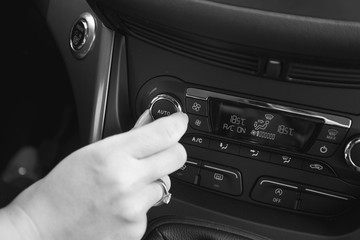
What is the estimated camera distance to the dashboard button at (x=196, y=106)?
0.69 meters

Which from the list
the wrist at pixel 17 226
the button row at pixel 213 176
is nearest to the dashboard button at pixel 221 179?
the button row at pixel 213 176

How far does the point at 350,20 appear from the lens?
531 millimetres

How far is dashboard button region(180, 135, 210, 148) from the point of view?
0.71 metres

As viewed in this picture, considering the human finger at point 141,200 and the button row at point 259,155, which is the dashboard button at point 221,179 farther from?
the human finger at point 141,200

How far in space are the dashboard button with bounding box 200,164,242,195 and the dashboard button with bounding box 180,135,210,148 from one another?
1.2 inches

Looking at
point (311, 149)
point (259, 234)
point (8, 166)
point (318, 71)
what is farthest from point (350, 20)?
point (8, 166)

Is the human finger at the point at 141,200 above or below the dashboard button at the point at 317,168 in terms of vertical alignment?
above

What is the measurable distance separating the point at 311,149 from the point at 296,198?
72mm

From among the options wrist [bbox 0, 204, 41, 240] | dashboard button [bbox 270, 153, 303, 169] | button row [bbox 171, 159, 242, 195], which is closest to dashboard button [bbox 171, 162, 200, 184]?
button row [bbox 171, 159, 242, 195]

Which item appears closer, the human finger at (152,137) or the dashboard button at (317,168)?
the human finger at (152,137)

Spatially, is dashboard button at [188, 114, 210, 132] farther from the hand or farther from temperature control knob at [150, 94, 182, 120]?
the hand

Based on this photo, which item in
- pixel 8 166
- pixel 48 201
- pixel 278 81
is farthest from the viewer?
pixel 8 166

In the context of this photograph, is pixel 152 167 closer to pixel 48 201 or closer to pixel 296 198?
pixel 48 201

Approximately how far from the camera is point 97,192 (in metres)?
0.52
